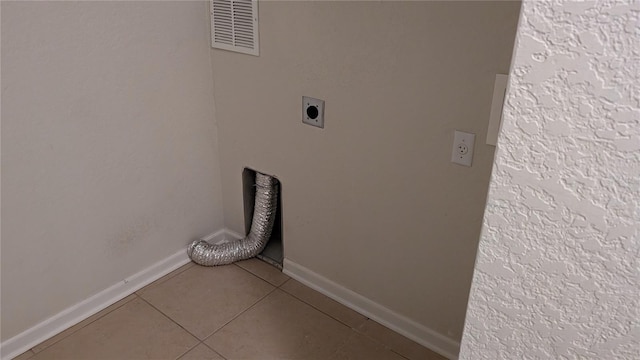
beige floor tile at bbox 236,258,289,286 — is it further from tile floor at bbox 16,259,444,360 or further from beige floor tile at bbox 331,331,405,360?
beige floor tile at bbox 331,331,405,360

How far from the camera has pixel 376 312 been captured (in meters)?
1.86

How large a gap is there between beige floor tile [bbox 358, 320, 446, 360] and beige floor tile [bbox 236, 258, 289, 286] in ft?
1.48

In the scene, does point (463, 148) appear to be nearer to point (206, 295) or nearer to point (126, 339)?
point (206, 295)

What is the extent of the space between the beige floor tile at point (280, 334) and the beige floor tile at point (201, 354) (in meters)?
0.02

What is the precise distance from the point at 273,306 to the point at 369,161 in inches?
29.4

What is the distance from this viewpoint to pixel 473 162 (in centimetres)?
140

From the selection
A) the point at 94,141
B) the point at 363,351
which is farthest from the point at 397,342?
the point at 94,141

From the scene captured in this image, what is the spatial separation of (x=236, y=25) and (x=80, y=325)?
1309mm

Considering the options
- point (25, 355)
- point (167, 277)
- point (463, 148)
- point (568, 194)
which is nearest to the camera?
point (568, 194)

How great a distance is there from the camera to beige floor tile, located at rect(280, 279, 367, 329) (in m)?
1.87

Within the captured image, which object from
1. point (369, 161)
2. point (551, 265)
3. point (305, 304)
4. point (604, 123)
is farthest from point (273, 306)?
point (604, 123)

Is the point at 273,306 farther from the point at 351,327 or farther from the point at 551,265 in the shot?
the point at 551,265

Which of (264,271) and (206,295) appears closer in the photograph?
(206,295)

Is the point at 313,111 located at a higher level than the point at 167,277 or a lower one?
higher
